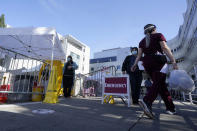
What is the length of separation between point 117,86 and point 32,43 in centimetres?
587

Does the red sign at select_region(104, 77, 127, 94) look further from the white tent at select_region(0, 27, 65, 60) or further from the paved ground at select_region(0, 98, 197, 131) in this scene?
the white tent at select_region(0, 27, 65, 60)

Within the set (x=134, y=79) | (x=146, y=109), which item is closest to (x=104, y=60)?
(x=134, y=79)

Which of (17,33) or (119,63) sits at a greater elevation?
(119,63)

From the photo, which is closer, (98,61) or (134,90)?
(134,90)

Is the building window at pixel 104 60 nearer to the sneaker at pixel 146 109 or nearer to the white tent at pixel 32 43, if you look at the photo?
the white tent at pixel 32 43

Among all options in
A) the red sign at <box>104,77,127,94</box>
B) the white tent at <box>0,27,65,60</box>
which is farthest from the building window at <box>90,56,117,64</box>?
the red sign at <box>104,77,127,94</box>

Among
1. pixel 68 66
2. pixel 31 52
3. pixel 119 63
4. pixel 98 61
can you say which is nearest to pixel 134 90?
pixel 68 66

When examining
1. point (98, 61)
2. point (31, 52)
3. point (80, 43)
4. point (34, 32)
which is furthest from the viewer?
point (98, 61)

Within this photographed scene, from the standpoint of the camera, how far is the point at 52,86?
3.16 meters

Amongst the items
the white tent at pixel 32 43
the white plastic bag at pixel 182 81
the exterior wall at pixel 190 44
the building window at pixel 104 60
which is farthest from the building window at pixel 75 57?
the white plastic bag at pixel 182 81

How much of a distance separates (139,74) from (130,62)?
43 centimetres

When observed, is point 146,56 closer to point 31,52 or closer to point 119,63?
point 31,52

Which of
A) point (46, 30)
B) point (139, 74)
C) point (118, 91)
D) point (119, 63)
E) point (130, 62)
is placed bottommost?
point (118, 91)

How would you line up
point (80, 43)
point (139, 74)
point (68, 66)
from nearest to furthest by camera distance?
point (139, 74), point (68, 66), point (80, 43)
